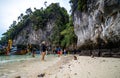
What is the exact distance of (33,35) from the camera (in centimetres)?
7762

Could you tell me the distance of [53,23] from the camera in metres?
73.5

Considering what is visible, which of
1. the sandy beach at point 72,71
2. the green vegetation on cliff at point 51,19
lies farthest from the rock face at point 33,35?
the sandy beach at point 72,71

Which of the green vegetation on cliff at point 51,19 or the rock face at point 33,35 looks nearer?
the green vegetation on cliff at point 51,19

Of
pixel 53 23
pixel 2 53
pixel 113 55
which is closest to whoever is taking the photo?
pixel 113 55

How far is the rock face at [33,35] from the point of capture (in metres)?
74.3

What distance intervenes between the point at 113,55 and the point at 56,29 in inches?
2155

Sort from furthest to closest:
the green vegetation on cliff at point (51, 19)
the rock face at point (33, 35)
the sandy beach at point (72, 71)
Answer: the rock face at point (33, 35), the green vegetation on cliff at point (51, 19), the sandy beach at point (72, 71)

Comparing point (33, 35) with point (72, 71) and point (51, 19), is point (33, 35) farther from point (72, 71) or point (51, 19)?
point (72, 71)

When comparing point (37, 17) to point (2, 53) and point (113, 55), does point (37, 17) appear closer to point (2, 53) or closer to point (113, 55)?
point (2, 53)

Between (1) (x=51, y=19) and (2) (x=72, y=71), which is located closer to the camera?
(2) (x=72, y=71)

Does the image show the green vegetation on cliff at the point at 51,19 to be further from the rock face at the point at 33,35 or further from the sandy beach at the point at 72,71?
the sandy beach at the point at 72,71

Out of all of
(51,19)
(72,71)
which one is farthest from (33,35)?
(72,71)

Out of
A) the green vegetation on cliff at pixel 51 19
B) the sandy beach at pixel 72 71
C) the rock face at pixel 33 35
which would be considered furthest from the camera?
the rock face at pixel 33 35

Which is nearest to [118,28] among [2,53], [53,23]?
[2,53]
